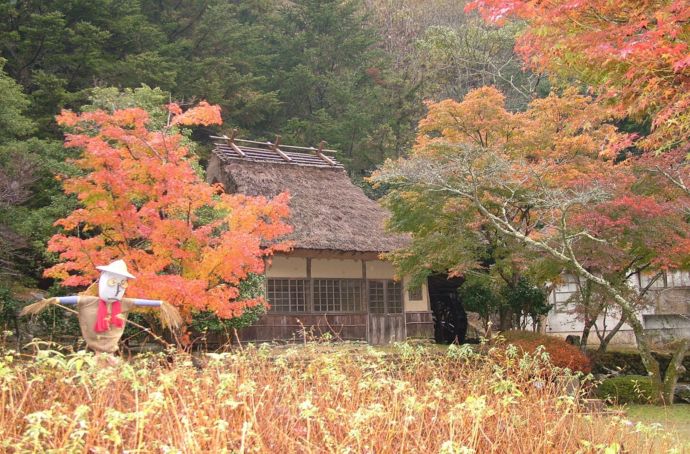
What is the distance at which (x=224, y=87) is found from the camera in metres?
25.3

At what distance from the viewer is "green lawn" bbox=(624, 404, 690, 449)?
9.67 meters

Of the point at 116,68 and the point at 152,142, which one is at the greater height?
the point at 116,68

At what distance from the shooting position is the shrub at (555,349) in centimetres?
1248

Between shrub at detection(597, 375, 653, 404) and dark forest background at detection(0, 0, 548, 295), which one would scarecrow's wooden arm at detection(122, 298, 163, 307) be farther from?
shrub at detection(597, 375, 653, 404)

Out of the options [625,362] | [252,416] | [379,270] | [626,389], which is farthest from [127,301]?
[625,362]

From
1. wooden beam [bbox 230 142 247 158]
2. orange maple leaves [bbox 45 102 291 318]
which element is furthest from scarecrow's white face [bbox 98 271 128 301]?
wooden beam [bbox 230 142 247 158]

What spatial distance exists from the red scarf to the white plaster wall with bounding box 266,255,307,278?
9.84 m

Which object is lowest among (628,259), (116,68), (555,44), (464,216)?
(628,259)

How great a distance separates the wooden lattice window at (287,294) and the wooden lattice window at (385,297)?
2015mm

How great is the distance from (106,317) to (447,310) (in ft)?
51.6

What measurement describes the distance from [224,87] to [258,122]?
2.55 meters

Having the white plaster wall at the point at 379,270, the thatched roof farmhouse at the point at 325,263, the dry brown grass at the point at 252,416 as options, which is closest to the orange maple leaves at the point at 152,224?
the thatched roof farmhouse at the point at 325,263

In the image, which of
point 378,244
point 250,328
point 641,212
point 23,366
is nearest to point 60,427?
point 23,366

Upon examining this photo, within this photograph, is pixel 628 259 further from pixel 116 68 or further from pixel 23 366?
pixel 116 68
